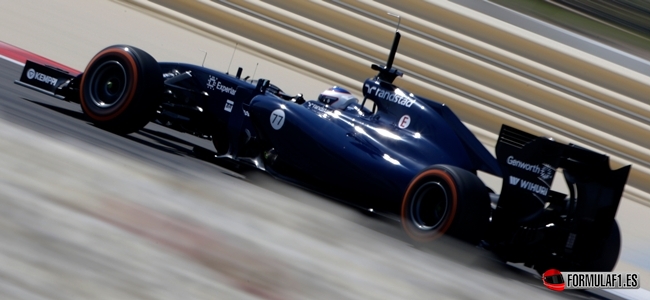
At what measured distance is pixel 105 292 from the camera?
8.95 ft

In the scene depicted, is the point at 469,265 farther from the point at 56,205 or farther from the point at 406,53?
the point at 406,53

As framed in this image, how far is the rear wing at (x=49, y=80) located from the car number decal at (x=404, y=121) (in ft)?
9.49

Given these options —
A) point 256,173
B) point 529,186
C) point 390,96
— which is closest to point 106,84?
point 256,173

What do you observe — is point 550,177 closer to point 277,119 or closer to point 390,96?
point 390,96

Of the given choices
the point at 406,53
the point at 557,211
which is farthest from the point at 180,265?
the point at 406,53

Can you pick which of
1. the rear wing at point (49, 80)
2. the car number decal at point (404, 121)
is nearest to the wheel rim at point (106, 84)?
the rear wing at point (49, 80)

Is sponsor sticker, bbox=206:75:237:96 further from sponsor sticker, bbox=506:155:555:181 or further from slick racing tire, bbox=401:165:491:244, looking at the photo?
sponsor sticker, bbox=506:155:555:181

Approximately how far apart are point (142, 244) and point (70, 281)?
0.53 meters

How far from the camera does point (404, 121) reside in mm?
6441

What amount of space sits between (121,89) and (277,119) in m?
1.34

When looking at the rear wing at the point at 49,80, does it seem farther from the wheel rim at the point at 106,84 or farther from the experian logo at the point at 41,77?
the wheel rim at the point at 106,84

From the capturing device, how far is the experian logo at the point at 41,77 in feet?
25.1

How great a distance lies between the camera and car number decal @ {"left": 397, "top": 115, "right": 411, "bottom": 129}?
6414mm

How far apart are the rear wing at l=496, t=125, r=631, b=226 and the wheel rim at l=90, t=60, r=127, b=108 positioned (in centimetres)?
319
